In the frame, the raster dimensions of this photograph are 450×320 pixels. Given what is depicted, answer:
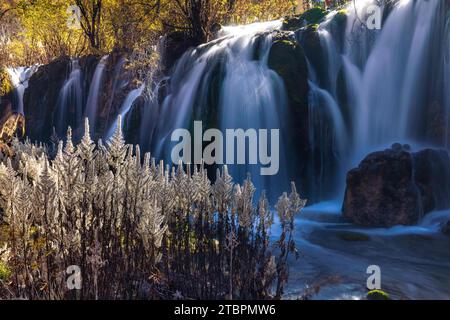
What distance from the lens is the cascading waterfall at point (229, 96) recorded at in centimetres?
1458

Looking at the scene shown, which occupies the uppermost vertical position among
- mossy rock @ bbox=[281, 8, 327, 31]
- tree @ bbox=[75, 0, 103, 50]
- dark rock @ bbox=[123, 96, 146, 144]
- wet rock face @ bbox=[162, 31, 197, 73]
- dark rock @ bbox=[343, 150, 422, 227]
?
tree @ bbox=[75, 0, 103, 50]

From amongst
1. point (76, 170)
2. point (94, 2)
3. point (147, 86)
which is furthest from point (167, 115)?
point (94, 2)

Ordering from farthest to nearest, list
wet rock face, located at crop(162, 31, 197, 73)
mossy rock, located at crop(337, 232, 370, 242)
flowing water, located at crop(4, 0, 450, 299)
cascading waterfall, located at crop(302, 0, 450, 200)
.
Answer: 1. wet rock face, located at crop(162, 31, 197, 73)
2. cascading waterfall, located at crop(302, 0, 450, 200)
3. flowing water, located at crop(4, 0, 450, 299)
4. mossy rock, located at crop(337, 232, 370, 242)

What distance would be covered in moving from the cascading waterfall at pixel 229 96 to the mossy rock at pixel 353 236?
4401 mm

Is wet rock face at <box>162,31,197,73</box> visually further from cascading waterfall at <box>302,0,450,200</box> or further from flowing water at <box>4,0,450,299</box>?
cascading waterfall at <box>302,0,450,200</box>

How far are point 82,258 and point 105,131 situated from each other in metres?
18.0

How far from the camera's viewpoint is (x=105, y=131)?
21266mm

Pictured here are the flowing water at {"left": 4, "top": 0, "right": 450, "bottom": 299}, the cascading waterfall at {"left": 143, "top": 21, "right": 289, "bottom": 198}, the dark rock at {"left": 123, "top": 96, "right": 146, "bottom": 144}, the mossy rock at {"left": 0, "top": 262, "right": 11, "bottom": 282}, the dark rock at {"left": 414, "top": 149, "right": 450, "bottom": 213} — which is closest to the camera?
the mossy rock at {"left": 0, "top": 262, "right": 11, "bottom": 282}

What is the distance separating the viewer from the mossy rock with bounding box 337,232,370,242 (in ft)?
30.8

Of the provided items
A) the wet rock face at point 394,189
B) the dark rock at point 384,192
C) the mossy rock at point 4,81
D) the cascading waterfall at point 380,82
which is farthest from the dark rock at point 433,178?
the mossy rock at point 4,81

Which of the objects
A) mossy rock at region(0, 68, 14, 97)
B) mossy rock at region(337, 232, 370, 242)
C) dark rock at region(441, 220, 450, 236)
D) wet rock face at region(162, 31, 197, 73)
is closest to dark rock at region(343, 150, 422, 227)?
dark rock at region(441, 220, 450, 236)

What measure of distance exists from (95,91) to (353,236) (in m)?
19.0

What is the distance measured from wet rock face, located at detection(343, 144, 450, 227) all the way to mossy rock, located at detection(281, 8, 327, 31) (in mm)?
10466
